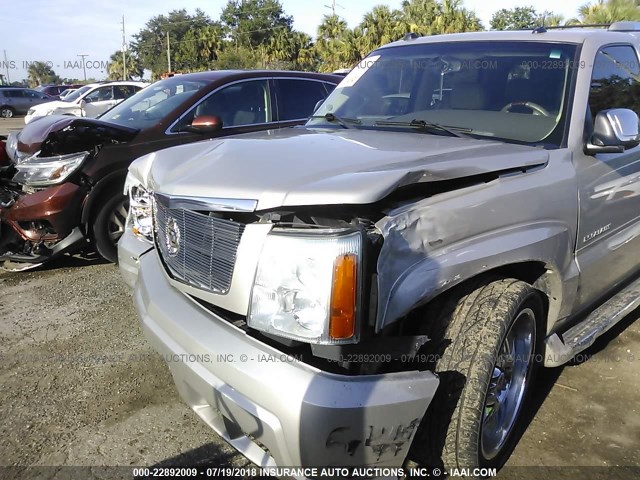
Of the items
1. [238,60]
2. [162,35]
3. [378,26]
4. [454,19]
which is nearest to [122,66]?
[162,35]

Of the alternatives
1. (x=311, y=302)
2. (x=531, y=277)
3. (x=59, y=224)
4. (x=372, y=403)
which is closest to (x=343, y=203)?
(x=311, y=302)

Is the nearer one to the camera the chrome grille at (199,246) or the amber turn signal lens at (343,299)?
the amber turn signal lens at (343,299)

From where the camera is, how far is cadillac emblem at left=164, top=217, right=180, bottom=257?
2412mm

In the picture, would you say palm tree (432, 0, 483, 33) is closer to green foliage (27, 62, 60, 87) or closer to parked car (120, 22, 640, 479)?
parked car (120, 22, 640, 479)

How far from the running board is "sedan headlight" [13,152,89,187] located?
4012 millimetres

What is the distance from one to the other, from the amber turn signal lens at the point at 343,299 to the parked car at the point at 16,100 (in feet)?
100

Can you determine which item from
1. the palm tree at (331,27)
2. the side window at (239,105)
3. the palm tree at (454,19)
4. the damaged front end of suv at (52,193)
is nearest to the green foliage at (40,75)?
the palm tree at (331,27)

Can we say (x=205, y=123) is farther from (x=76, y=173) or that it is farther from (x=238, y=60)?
(x=238, y=60)

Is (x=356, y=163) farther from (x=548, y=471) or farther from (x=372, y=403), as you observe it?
(x=548, y=471)

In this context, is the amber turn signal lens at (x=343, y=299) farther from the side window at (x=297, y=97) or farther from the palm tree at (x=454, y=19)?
the palm tree at (x=454, y=19)

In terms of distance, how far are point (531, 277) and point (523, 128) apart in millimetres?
804

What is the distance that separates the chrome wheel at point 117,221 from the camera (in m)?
4.99

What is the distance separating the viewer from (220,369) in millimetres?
2020

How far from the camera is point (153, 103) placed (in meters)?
5.79
